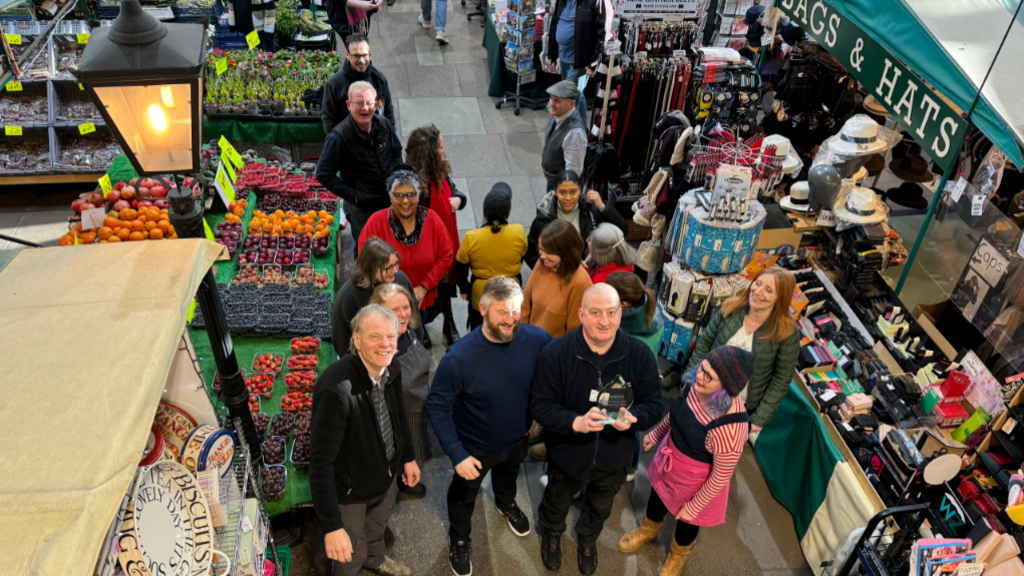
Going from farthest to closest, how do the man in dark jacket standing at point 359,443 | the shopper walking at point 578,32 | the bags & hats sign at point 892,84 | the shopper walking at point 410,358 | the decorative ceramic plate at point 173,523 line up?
the shopper walking at point 578,32 < the bags & hats sign at point 892,84 < the shopper walking at point 410,358 < the man in dark jacket standing at point 359,443 < the decorative ceramic plate at point 173,523

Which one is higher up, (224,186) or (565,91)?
(565,91)

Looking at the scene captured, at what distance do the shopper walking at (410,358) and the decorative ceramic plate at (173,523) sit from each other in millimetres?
1125

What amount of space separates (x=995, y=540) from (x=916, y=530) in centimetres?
33

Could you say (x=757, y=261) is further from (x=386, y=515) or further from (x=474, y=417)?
(x=386, y=515)

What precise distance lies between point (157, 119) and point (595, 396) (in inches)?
83.1

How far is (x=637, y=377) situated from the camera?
336 cm

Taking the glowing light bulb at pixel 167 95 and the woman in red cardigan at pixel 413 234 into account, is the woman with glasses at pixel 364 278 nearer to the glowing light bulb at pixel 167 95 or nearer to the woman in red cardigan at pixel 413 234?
the woman in red cardigan at pixel 413 234

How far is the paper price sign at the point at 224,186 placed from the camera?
5777 mm

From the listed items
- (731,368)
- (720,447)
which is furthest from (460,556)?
(731,368)

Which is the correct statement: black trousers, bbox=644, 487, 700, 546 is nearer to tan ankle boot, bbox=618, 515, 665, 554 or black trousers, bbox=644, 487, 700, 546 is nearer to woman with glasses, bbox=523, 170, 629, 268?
tan ankle boot, bbox=618, 515, 665, 554

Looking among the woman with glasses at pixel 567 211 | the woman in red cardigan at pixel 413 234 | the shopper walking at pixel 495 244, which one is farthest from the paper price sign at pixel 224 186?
the woman with glasses at pixel 567 211

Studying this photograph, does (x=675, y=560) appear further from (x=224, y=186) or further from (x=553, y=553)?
(x=224, y=186)

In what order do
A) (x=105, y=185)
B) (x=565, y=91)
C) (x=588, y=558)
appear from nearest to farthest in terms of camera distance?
(x=588, y=558), (x=105, y=185), (x=565, y=91)

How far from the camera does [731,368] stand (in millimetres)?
3129
